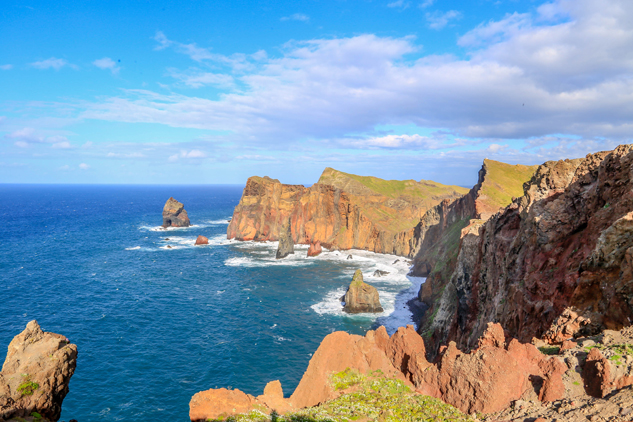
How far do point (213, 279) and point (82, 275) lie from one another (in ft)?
102

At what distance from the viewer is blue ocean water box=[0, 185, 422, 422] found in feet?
135

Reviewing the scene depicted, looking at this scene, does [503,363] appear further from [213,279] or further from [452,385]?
[213,279]

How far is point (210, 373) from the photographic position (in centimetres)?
4334

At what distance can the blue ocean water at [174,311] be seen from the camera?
41.2 meters

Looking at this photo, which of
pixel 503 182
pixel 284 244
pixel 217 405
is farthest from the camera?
pixel 284 244

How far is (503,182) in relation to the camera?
84.1 meters

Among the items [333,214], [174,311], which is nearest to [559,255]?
Answer: [174,311]

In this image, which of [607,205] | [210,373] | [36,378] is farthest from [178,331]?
[607,205]

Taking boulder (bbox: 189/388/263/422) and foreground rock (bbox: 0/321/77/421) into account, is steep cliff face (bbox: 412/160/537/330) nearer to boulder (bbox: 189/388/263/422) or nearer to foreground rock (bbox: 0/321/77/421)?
boulder (bbox: 189/388/263/422)

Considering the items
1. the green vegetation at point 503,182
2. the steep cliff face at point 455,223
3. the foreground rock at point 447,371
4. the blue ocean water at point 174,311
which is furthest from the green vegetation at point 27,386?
the green vegetation at point 503,182

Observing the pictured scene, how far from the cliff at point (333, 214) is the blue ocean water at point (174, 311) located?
28.4 feet

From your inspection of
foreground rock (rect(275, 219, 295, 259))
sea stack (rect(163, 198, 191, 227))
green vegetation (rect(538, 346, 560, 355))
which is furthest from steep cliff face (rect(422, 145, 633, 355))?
sea stack (rect(163, 198, 191, 227))

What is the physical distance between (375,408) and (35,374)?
16.8 meters

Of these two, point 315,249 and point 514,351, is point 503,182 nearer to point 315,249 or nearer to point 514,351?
point 315,249
